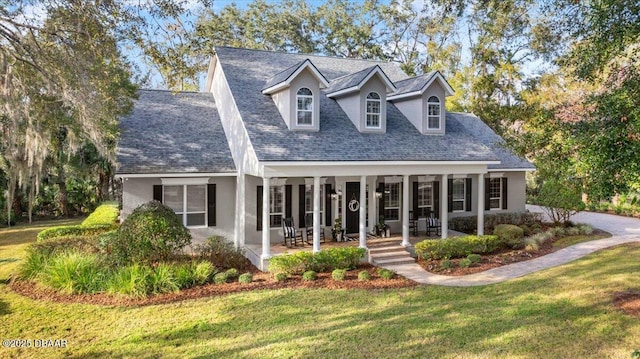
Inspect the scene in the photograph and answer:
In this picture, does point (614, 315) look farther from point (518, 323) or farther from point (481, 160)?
point (481, 160)

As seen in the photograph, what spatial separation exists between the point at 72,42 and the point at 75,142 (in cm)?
701

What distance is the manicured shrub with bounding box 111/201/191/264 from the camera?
477 inches

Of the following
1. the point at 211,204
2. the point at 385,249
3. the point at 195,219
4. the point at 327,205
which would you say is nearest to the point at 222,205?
the point at 211,204

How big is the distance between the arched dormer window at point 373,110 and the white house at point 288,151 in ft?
0.13

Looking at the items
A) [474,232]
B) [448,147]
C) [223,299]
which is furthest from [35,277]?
[474,232]

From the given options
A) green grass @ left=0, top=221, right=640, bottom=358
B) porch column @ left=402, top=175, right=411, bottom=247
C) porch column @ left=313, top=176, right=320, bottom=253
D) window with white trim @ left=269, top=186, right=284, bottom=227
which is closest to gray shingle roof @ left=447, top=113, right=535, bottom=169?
porch column @ left=402, top=175, right=411, bottom=247

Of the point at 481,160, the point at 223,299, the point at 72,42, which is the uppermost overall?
the point at 72,42

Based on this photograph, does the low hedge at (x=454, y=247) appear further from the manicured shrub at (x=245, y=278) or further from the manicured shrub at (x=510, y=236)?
the manicured shrub at (x=245, y=278)

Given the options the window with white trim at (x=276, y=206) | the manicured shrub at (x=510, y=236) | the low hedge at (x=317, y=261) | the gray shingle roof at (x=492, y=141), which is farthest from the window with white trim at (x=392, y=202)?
the low hedge at (x=317, y=261)

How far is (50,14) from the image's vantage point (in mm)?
10555

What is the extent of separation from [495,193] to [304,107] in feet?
37.5

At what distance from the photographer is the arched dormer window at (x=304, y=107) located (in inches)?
627

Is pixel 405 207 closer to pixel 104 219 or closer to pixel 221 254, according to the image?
pixel 221 254

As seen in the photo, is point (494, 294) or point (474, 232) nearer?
point (494, 294)
